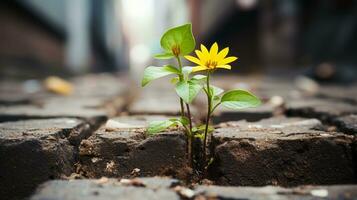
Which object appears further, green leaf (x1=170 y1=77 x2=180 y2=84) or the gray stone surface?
the gray stone surface

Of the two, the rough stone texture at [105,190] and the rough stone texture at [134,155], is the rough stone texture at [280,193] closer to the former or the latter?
the rough stone texture at [105,190]

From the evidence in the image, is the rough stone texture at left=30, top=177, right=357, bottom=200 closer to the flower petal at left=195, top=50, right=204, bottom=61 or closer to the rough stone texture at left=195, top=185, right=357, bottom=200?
the rough stone texture at left=195, top=185, right=357, bottom=200

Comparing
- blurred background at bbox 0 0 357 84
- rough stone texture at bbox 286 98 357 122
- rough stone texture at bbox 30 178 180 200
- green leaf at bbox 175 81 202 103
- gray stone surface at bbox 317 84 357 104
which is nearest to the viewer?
rough stone texture at bbox 30 178 180 200

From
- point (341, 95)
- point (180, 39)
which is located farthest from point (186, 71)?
point (341, 95)

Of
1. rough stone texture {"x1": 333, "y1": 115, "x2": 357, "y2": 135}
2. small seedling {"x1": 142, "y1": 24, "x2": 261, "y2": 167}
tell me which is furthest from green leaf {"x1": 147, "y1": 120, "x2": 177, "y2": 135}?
rough stone texture {"x1": 333, "y1": 115, "x2": 357, "y2": 135}

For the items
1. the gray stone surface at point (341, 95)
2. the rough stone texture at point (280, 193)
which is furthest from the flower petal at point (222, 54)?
the gray stone surface at point (341, 95)

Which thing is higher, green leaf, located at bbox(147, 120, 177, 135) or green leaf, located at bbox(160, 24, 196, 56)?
green leaf, located at bbox(160, 24, 196, 56)

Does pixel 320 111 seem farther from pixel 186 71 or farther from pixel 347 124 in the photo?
pixel 186 71

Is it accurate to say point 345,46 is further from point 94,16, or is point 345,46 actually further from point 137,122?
point 94,16
